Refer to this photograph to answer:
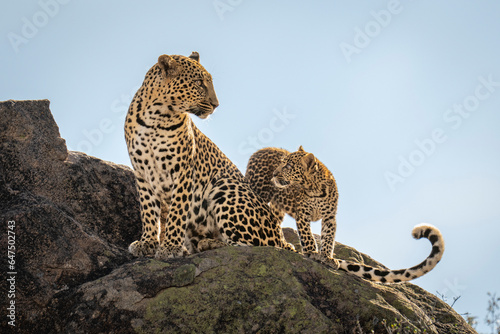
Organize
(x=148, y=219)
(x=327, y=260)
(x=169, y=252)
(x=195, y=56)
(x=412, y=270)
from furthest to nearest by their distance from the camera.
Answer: (x=195, y=56), (x=327, y=260), (x=412, y=270), (x=148, y=219), (x=169, y=252)

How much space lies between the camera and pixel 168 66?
9438mm

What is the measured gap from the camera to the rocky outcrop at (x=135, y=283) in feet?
23.1

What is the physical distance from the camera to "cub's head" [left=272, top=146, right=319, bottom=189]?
1233 centimetres

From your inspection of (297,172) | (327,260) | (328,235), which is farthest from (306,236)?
(297,172)

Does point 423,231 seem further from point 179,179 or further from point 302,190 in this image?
point 179,179

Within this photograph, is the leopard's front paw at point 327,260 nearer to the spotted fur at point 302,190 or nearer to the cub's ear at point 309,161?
the spotted fur at point 302,190

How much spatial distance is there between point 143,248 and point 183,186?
3.82 feet

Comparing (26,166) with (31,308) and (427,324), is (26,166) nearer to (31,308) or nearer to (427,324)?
(31,308)

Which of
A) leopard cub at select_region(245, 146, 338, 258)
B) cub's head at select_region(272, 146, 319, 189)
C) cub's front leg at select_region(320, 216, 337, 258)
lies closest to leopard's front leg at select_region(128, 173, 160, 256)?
leopard cub at select_region(245, 146, 338, 258)

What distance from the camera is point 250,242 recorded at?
9.48 m

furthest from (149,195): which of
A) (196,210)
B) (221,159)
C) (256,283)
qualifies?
(256,283)

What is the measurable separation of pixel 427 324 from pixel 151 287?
378cm

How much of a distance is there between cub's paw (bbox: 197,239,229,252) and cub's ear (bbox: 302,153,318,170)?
3.73 metres

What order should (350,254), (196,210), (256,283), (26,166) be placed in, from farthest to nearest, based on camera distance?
(350,254)
(196,210)
(26,166)
(256,283)
